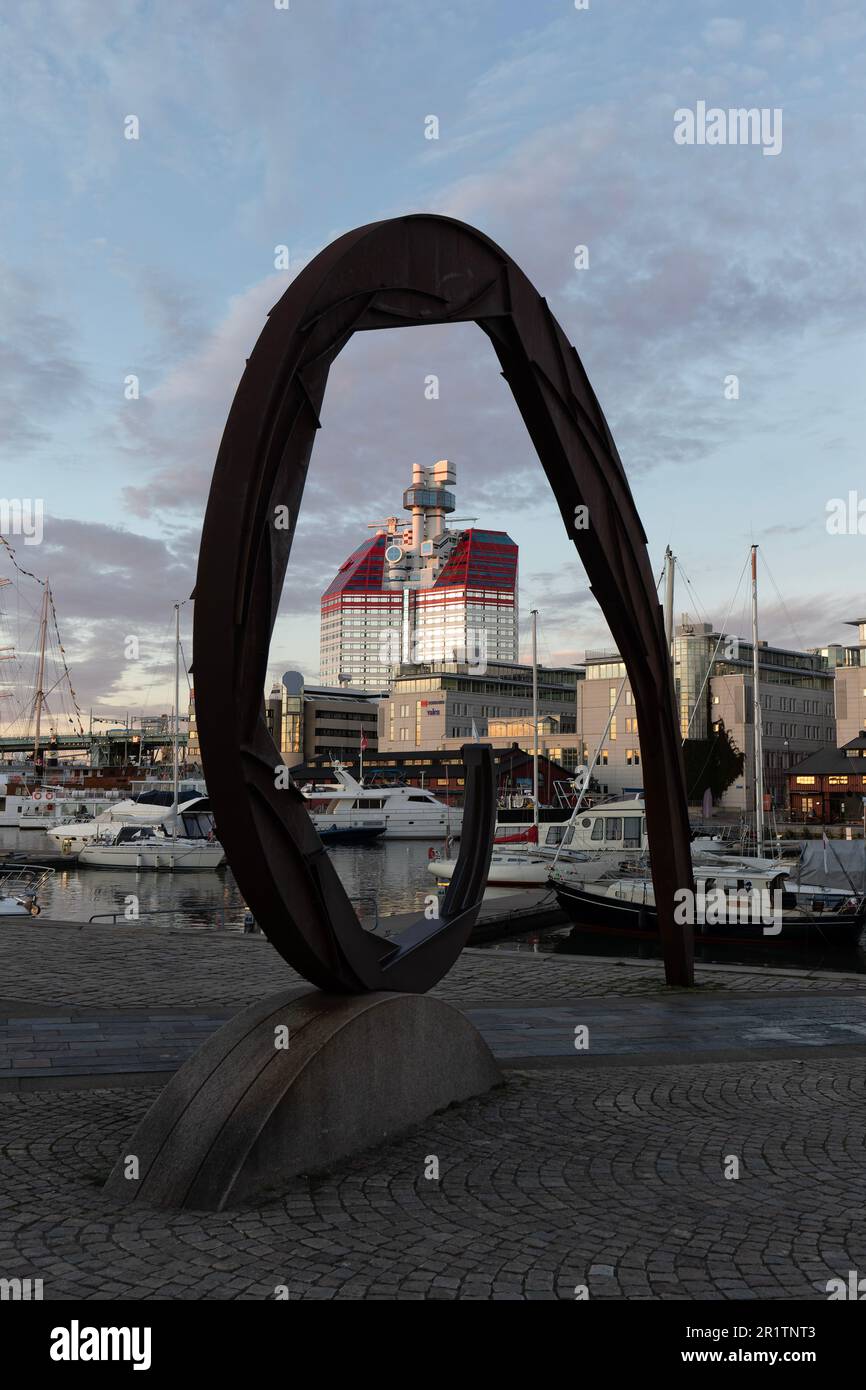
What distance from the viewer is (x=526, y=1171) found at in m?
7.03

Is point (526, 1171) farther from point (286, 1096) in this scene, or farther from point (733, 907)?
point (733, 907)

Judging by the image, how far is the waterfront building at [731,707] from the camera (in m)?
104

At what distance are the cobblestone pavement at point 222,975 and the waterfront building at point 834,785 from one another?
216 feet

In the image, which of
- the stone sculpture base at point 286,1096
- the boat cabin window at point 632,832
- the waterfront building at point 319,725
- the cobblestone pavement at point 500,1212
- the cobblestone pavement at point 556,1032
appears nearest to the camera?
the cobblestone pavement at point 500,1212

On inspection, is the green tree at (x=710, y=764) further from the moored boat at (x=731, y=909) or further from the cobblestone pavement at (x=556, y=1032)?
the cobblestone pavement at (x=556, y=1032)

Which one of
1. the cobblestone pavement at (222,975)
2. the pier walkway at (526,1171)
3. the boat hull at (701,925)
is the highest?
the pier walkway at (526,1171)

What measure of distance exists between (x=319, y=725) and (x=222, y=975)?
442ft

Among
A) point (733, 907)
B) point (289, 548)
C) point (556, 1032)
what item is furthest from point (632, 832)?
point (289, 548)

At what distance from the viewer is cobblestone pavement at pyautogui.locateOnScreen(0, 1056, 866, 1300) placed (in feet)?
17.6

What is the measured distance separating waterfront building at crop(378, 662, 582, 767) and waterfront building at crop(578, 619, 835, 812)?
10.1 m

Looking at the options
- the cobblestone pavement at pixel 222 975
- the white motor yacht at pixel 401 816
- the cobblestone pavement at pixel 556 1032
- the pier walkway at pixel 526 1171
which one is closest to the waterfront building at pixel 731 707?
the white motor yacht at pixel 401 816

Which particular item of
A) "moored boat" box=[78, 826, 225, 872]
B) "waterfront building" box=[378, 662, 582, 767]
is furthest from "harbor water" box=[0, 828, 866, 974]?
"waterfront building" box=[378, 662, 582, 767]
